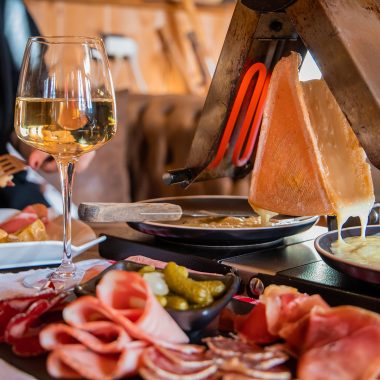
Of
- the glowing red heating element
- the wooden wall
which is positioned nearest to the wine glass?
the glowing red heating element

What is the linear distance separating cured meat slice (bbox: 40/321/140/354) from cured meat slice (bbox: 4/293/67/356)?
1.5 inches

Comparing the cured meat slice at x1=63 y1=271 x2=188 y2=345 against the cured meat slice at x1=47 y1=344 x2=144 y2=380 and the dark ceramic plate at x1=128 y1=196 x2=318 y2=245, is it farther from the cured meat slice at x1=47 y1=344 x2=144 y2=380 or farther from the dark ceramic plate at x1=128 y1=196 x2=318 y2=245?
the dark ceramic plate at x1=128 y1=196 x2=318 y2=245

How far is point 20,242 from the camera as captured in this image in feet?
3.60

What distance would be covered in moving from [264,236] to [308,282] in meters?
0.21

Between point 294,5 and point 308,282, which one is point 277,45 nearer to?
point 294,5

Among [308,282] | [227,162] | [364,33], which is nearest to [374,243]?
[308,282]

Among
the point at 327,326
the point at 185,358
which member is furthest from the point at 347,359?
the point at 185,358

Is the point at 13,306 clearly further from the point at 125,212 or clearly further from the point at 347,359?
the point at 347,359

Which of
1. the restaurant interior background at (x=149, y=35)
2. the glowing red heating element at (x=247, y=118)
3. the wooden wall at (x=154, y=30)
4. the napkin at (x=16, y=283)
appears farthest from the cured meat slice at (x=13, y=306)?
the wooden wall at (x=154, y=30)

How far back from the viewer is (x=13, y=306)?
78cm

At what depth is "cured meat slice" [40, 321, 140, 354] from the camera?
2.10ft

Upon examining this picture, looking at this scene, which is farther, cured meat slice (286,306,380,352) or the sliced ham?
the sliced ham

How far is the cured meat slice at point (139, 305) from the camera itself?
65 centimetres

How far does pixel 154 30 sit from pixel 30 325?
498 centimetres
